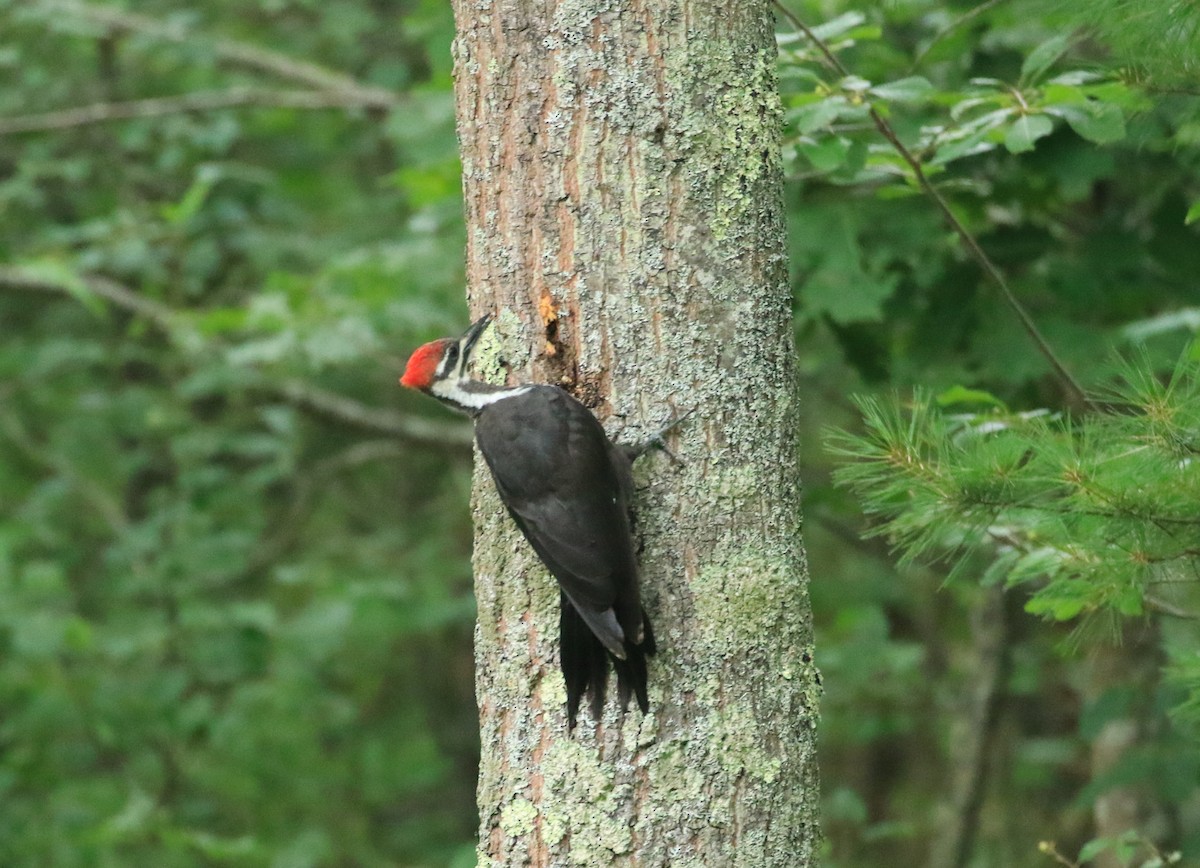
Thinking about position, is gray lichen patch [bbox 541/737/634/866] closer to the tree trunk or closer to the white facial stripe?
the tree trunk

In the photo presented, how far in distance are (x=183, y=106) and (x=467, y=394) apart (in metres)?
3.78

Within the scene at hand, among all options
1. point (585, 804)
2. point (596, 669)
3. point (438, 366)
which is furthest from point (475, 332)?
point (585, 804)

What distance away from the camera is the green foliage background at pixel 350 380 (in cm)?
355

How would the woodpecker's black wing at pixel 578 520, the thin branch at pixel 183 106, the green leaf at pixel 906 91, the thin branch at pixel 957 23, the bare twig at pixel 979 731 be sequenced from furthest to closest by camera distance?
the thin branch at pixel 183 106 → the bare twig at pixel 979 731 → the thin branch at pixel 957 23 → the green leaf at pixel 906 91 → the woodpecker's black wing at pixel 578 520

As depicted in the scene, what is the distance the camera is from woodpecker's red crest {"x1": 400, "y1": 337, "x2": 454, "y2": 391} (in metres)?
2.92

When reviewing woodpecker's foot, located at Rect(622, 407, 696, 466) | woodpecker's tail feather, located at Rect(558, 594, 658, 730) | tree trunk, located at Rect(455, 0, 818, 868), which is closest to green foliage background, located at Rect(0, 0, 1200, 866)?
tree trunk, located at Rect(455, 0, 818, 868)

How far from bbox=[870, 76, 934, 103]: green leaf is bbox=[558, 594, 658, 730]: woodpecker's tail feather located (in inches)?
54.0

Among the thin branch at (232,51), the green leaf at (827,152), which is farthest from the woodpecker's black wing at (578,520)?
the thin branch at (232,51)

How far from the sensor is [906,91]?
9.48 feet

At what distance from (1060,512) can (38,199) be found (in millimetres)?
5084

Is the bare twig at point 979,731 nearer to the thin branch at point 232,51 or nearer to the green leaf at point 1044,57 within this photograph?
the green leaf at point 1044,57

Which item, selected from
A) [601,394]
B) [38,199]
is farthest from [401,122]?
[601,394]

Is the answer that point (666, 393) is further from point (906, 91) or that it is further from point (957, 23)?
point (957, 23)

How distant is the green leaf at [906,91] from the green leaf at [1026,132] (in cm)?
22
